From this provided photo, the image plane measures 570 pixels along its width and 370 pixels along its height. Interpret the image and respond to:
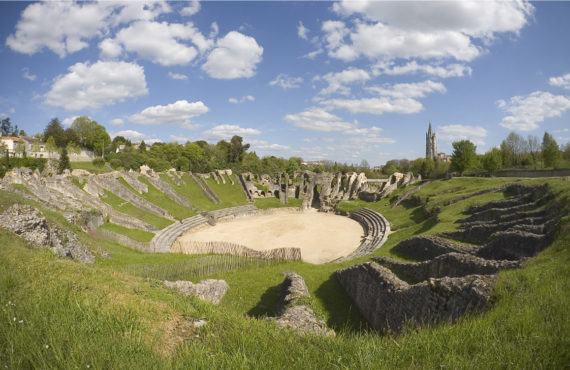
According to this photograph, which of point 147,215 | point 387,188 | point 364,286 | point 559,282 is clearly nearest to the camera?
point 559,282

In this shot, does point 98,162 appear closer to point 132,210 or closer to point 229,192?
point 229,192

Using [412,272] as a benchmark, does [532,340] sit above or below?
above

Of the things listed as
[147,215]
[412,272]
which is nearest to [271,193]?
[147,215]

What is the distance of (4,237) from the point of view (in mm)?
12000

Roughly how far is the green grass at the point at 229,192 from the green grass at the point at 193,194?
2924 millimetres

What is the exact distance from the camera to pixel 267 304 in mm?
14805

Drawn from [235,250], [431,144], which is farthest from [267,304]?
[431,144]

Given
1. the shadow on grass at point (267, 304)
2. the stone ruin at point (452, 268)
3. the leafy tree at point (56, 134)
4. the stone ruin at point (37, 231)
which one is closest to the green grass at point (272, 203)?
the stone ruin at point (452, 268)

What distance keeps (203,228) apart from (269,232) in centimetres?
866

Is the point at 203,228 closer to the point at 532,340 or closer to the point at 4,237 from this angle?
the point at 4,237

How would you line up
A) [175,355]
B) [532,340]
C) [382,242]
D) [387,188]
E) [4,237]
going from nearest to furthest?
[532,340] < [175,355] < [4,237] < [382,242] < [387,188]

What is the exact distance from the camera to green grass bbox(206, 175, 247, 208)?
5224cm

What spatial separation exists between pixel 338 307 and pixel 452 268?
18.1ft

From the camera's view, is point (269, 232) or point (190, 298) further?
point (269, 232)
